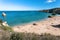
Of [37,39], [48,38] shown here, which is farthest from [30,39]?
[48,38]

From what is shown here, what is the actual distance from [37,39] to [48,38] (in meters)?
0.43

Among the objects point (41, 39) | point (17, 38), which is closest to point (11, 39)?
point (17, 38)

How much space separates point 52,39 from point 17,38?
4.48 ft

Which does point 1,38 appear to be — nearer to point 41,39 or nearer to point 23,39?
point 23,39

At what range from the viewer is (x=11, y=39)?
5.71 metres

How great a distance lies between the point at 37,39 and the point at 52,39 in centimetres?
58

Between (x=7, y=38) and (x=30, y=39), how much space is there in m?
0.90

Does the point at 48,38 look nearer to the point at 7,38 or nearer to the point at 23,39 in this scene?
the point at 23,39

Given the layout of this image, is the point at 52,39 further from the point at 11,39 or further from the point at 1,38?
the point at 1,38

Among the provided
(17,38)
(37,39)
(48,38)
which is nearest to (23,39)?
(17,38)

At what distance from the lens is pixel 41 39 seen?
5.99 metres

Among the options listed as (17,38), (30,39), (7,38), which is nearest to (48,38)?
(30,39)

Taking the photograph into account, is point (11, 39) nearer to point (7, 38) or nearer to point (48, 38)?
point (7, 38)

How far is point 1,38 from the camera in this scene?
6012 millimetres
